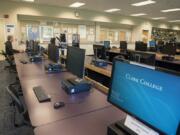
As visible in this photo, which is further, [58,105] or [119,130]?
[58,105]

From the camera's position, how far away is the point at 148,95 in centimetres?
88

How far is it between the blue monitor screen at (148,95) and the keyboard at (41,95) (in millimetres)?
802

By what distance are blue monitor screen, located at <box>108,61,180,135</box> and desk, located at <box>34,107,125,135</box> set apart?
231 millimetres

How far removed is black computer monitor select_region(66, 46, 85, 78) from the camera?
172 cm

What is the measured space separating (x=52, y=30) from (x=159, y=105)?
9141 mm

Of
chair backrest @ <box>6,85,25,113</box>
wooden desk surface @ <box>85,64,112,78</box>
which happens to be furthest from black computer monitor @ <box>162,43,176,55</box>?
chair backrest @ <box>6,85,25,113</box>

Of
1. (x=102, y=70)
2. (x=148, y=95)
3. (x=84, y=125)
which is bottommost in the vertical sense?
(x=84, y=125)

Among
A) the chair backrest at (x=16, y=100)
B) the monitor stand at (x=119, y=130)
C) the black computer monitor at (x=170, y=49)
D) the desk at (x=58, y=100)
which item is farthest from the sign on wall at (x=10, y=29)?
the monitor stand at (x=119, y=130)

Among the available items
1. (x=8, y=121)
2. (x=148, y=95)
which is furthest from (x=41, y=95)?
A: (x=8, y=121)

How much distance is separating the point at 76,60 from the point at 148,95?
1.11 metres

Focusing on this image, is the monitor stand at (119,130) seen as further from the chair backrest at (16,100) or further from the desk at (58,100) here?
the chair backrest at (16,100)

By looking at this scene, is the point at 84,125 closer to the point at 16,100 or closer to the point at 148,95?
the point at 148,95

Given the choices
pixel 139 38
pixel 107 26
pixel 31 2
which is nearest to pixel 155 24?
pixel 139 38

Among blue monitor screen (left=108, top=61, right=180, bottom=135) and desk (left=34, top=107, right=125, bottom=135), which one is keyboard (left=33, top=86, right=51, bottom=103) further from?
blue monitor screen (left=108, top=61, right=180, bottom=135)
